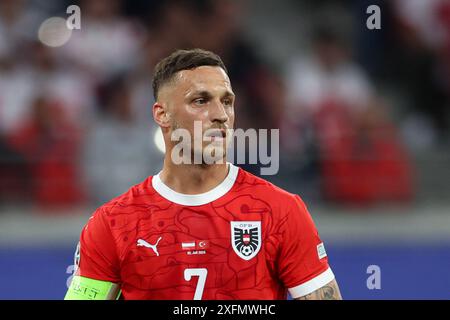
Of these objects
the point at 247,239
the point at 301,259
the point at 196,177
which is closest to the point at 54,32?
the point at 196,177

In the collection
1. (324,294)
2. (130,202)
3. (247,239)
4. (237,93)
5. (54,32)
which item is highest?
(54,32)

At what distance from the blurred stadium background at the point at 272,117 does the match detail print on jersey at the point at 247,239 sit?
2960 millimetres

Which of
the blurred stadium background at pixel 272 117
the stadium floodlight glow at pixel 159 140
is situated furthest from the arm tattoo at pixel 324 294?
the stadium floodlight glow at pixel 159 140

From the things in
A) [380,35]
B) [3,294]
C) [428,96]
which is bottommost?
[3,294]

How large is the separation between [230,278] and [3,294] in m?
3.60

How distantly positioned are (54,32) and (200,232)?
20.7 feet

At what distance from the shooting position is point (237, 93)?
30.0 ft

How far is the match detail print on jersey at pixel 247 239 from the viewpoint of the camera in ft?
12.4

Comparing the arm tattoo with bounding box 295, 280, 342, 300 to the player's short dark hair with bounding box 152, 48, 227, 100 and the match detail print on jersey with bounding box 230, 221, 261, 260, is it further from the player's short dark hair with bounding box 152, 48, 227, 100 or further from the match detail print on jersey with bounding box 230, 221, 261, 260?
the player's short dark hair with bounding box 152, 48, 227, 100

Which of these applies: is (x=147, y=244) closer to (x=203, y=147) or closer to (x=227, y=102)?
(x=203, y=147)

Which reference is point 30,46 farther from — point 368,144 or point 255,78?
point 368,144

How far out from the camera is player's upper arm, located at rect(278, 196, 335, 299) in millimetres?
3738

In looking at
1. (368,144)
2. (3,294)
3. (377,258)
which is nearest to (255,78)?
(368,144)

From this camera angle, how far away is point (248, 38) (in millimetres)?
10523
